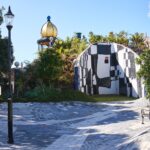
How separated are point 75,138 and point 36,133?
2618 mm

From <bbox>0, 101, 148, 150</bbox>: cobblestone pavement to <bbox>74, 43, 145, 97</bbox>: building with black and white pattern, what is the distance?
12754 mm

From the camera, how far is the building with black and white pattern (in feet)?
146

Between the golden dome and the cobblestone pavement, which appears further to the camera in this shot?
the golden dome

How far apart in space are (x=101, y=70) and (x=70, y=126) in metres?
22.4

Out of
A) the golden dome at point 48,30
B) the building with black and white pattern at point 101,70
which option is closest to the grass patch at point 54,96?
the building with black and white pattern at point 101,70

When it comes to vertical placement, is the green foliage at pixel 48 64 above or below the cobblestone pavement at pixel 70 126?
above

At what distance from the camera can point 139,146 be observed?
13266 millimetres

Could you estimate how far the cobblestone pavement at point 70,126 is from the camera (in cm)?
1703

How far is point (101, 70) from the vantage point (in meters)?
45.4

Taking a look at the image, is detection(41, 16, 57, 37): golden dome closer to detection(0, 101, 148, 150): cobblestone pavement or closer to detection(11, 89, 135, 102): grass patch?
detection(11, 89, 135, 102): grass patch

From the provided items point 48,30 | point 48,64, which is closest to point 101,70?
point 48,64

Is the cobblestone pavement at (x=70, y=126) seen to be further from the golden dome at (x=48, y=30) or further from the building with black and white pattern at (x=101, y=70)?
the golden dome at (x=48, y=30)

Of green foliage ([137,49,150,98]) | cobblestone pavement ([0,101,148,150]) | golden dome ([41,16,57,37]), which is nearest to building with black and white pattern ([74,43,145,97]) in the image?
golden dome ([41,16,57,37])

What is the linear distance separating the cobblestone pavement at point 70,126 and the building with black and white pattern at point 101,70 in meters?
12.8
